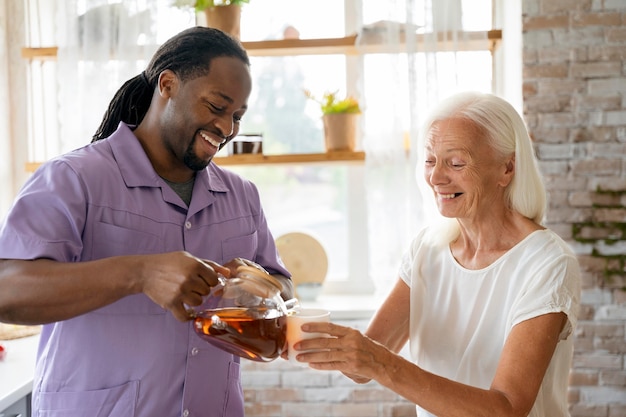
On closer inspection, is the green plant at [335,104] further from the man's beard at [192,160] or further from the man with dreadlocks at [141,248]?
the man's beard at [192,160]

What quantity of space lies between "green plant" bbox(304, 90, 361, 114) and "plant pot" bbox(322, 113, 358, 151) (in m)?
0.02

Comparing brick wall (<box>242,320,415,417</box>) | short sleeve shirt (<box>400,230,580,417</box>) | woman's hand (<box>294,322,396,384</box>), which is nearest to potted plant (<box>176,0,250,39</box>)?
brick wall (<box>242,320,415,417</box>)

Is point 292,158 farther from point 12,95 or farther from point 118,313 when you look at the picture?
point 118,313

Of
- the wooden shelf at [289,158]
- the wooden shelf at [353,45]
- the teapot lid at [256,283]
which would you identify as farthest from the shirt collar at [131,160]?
the wooden shelf at [353,45]

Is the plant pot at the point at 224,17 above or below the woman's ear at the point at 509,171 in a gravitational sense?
above

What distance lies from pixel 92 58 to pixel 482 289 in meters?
2.30

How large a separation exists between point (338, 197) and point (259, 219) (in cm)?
192

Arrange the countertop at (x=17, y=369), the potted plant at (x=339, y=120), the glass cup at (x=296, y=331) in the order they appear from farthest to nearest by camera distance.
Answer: the potted plant at (x=339, y=120)
the countertop at (x=17, y=369)
the glass cup at (x=296, y=331)

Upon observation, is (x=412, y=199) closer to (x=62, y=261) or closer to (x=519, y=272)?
(x=519, y=272)

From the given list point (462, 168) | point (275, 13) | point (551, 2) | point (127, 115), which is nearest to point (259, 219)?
point (127, 115)

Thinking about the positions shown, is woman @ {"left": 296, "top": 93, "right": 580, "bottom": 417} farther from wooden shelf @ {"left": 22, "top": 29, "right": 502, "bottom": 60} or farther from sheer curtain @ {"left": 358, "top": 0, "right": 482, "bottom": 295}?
wooden shelf @ {"left": 22, "top": 29, "right": 502, "bottom": 60}

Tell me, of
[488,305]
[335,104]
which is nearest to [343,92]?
[335,104]

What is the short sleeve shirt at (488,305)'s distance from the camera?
5.43 feet

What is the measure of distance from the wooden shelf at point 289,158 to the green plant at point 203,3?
70 cm
